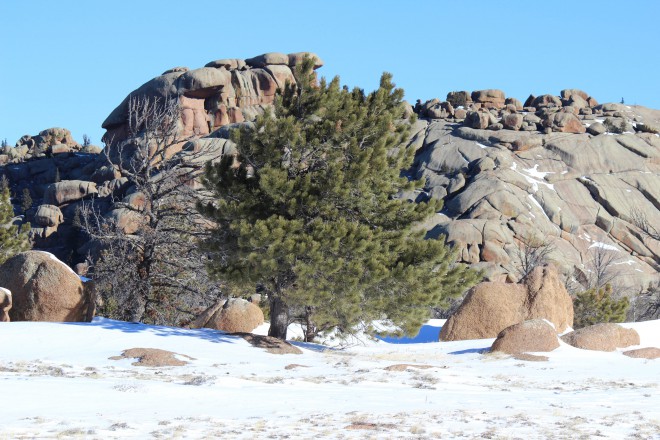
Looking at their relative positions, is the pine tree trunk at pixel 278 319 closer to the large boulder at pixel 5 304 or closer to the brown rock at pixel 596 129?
the large boulder at pixel 5 304

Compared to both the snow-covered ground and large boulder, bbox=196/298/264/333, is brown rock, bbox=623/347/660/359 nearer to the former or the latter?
the snow-covered ground

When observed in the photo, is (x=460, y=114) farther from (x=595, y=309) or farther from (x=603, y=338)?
(x=603, y=338)

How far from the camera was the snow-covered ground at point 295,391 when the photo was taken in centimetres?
801

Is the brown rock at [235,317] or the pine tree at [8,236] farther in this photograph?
the pine tree at [8,236]

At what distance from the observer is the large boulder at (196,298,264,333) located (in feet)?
77.3

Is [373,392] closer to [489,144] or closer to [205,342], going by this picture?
[205,342]

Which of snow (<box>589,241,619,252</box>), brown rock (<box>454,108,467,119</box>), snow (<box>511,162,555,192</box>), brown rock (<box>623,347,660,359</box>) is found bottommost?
brown rock (<box>623,347,660,359</box>)

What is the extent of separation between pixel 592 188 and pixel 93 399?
6770 centimetres

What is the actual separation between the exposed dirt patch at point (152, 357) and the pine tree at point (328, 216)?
3.20 metres

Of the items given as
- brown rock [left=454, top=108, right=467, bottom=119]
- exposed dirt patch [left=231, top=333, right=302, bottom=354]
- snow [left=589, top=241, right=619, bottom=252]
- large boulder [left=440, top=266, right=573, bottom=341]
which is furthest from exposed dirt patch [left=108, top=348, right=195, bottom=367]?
brown rock [left=454, top=108, right=467, bottom=119]

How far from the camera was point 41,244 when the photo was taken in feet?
241

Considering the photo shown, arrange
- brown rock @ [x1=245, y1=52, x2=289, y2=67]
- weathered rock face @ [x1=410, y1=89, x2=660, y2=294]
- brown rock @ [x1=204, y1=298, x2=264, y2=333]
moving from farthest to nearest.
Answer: brown rock @ [x1=245, y1=52, x2=289, y2=67] → weathered rock face @ [x1=410, y1=89, x2=660, y2=294] → brown rock @ [x1=204, y1=298, x2=264, y2=333]

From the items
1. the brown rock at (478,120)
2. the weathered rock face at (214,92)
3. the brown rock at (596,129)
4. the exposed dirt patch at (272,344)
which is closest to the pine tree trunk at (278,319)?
the exposed dirt patch at (272,344)

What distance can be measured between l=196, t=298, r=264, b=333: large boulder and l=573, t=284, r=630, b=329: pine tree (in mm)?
15981
